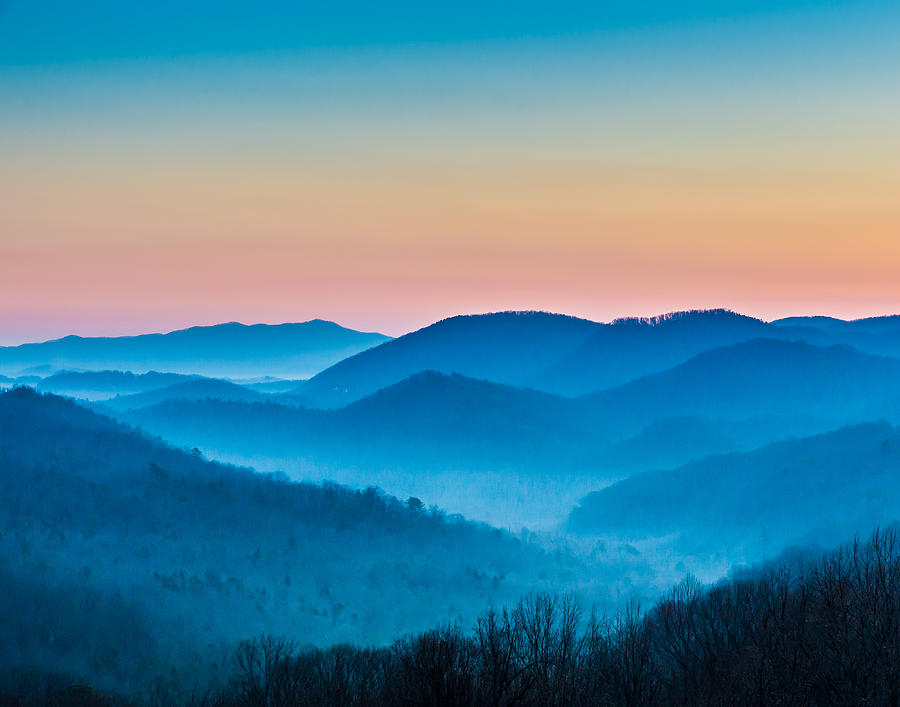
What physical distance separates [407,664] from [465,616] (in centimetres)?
13746

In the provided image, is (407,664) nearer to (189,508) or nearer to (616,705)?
(616,705)

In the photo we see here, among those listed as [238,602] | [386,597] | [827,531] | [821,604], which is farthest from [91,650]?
[827,531]

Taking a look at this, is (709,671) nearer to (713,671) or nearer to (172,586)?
(713,671)

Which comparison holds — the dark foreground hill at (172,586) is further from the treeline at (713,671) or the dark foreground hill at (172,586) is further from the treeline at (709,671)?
the treeline at (713,671)

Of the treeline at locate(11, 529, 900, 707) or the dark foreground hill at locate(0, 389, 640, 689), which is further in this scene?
the dark foreground hill at locate(0, 389, 640, 689)

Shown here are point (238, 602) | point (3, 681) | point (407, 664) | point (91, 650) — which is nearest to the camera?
point (407, 664)

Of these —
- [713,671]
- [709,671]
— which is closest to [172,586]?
[709,671]

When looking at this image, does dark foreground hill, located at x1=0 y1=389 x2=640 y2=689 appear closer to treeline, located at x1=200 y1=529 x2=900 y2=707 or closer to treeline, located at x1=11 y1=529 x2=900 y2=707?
treeline, located at x1=11 y1=529 x2=900 y2=707

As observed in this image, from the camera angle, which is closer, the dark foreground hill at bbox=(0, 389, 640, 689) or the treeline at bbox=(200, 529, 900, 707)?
the treeline at bbox=(200, 529, 900, 707)

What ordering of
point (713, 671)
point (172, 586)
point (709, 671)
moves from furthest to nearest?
point (172, 586) → point (709, 671) → point (713, 671)

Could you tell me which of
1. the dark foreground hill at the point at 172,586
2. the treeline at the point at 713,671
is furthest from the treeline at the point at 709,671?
the dark foreground hill at the point at 172,586

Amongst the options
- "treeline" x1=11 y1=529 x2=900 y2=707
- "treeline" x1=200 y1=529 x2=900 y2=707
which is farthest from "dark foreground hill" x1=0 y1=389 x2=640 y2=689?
"treeline" x1=200 y1=529 x2=900 y2=707

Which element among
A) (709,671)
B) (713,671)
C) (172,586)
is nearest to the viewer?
(713,671)

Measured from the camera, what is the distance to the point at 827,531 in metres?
197
